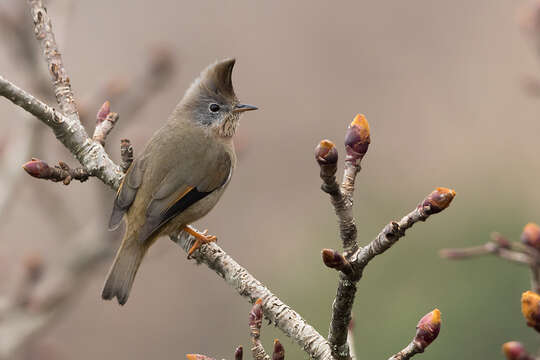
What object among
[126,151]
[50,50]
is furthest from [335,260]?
[50,50]

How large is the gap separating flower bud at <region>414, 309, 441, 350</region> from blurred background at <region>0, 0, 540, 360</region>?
3222 mm

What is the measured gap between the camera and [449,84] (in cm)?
1032

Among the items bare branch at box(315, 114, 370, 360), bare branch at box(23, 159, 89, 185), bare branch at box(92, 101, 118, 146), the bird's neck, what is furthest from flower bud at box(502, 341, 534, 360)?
the bird's neck

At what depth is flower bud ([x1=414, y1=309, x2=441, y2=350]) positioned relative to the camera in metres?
2.12

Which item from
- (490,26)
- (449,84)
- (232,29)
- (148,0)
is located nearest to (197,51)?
(232,29)

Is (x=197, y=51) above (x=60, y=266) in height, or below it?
above

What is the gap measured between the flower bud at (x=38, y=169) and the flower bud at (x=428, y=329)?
1.68 meters

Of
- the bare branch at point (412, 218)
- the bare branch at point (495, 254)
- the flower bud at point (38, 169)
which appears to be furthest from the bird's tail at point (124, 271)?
the bare branch at point (495, 254)

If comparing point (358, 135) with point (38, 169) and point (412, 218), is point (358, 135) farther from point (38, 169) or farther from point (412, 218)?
point (38, 169)

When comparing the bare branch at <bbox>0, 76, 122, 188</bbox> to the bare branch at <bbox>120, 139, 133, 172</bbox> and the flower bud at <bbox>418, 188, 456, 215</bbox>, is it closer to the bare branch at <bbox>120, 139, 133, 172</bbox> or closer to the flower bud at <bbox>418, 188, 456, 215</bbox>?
the bare branch at <bbox>120, 139, 133, 172</bbox>

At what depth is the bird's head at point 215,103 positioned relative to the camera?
188 inches

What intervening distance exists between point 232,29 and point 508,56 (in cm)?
440

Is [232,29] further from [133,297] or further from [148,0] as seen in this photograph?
[133,297]

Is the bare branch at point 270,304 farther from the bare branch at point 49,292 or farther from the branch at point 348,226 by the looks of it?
the bare branch at point 49,292
